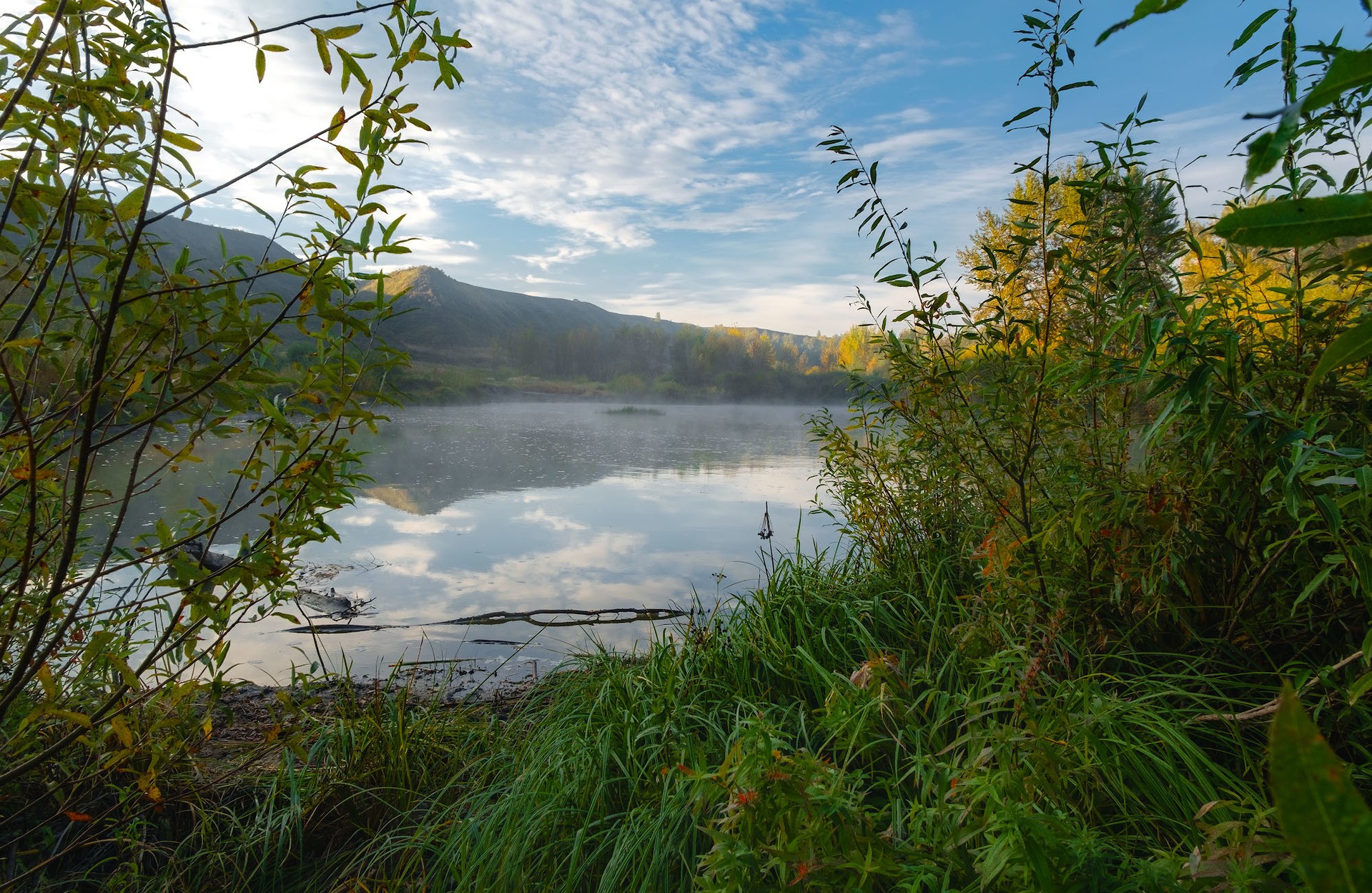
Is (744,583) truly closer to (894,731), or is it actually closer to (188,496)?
(894,731)

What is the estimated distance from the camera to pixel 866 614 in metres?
2.61

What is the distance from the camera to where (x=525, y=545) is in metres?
5.41

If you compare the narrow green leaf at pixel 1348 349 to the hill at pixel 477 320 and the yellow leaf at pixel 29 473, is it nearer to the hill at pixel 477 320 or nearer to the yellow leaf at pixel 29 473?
the yellow leaf at pixel 29 473

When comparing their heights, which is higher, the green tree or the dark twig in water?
the green tree

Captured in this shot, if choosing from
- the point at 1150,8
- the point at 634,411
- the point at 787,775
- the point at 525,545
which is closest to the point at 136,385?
the point at 787,775

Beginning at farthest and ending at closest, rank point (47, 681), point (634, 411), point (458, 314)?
1. point (458, 314)
2. point (634, 411)
3. point (47, 681)

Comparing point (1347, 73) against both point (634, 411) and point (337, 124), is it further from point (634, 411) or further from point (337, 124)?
point (634, 411)

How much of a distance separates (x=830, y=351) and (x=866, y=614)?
1317 inches

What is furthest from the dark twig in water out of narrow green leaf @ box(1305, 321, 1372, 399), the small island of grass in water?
the small island of grass in water

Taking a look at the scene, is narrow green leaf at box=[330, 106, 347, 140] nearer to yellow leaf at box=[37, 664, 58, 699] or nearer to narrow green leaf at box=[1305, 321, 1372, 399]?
yellow leaf at box=[37, 664, 58, 699]

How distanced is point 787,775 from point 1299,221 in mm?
1083

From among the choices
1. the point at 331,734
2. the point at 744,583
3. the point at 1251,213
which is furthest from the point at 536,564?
the point at 1251,213

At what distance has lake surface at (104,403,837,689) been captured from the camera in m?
3.59

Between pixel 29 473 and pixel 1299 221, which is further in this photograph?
pixel 29 473
